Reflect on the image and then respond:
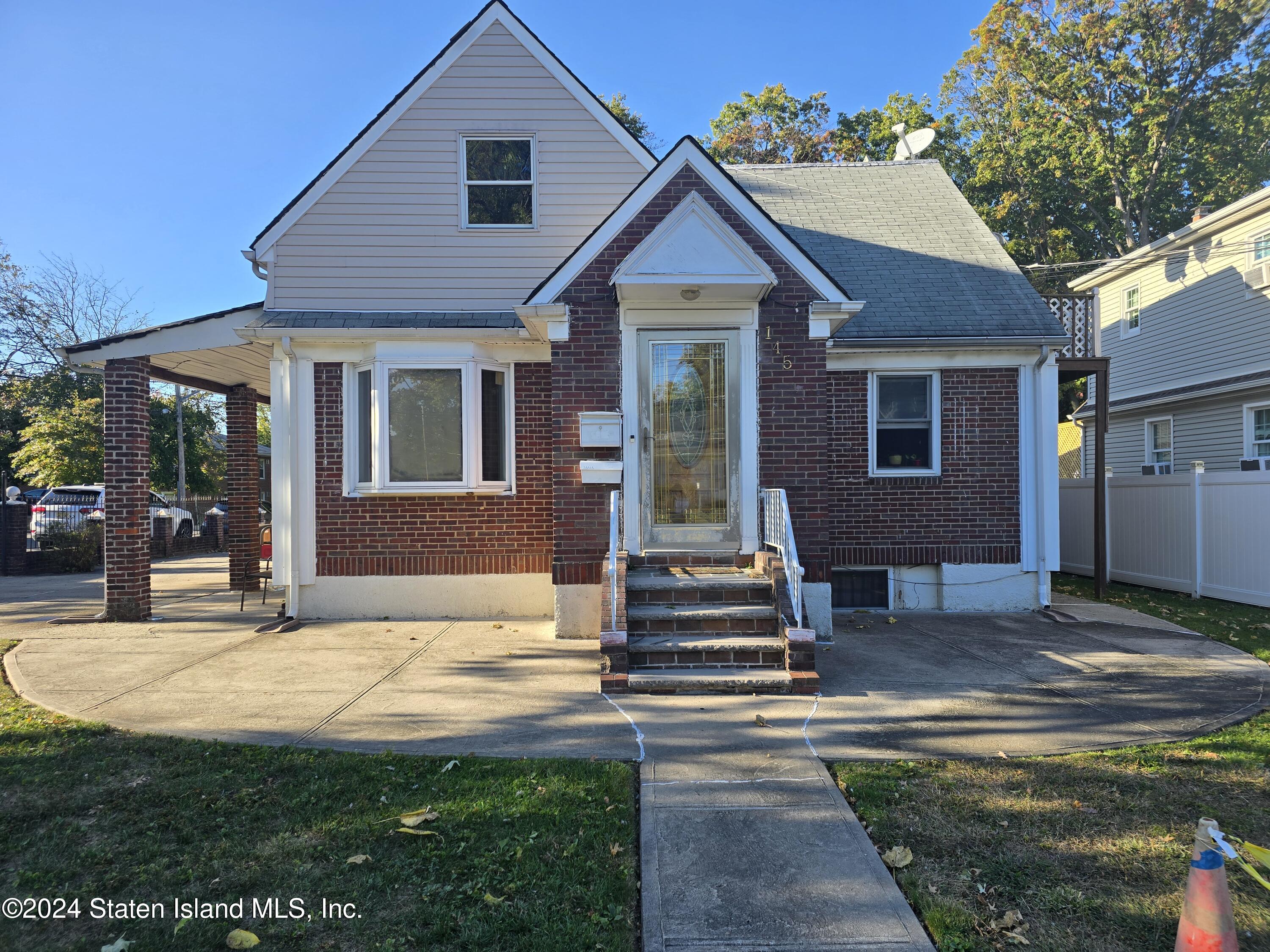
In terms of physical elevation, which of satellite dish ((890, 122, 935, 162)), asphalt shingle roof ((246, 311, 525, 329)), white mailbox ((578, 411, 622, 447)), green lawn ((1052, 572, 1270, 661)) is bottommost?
green lawn ((1052, 572, 1270, 661))

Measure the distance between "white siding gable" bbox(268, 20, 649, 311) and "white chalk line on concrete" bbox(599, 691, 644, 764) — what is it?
5.49 metres

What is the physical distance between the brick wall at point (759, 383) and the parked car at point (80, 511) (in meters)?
8.22

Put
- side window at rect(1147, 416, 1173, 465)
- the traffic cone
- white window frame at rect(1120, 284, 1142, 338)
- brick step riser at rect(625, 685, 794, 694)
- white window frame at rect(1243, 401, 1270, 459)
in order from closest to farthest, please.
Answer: the traffic cone → brick step riser at rect(625, 685, 794, 694) → white window frame at rect(1243, 401, 1270, 459) → side window at rect(1147, 416, 1173, 465) → white window frame at rect(1120, 284, 1142, 338)

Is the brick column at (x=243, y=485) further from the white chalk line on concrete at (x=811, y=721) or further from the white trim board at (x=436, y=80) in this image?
the white chalk line on concrete at (x=811, y=721)

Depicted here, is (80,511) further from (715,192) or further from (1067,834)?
(1067,834)

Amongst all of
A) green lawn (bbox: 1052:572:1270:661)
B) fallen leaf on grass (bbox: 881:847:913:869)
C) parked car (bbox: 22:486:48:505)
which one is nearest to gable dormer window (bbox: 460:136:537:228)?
fallen leaf on grass (bbox: 881:847:913:869)

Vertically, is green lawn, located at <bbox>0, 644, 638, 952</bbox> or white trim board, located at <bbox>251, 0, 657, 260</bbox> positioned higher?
white trim board, located at <bbox>251, 0, 657, 260</bbox>

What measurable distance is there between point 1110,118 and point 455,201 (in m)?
26.7

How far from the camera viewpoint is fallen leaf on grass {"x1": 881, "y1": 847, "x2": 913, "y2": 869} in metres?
3.37

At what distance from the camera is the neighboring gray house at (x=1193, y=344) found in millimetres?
14742

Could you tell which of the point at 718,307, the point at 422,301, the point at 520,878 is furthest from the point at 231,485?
the point at 520,878

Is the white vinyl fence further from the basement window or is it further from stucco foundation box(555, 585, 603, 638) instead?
stucco foundation box(555, 585, 603, 638)

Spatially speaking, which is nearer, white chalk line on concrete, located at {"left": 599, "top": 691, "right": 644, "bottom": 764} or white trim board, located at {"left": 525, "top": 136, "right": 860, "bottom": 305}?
white chalk line on concrete, located at {"left": 599, "top": 691, "right": 644, "bottom": 764}

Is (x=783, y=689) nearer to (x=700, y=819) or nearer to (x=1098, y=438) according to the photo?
(x=700, y=819)
